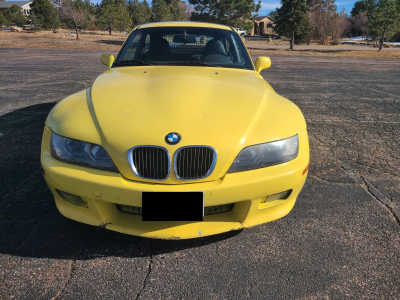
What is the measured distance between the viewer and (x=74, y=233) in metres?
2.25

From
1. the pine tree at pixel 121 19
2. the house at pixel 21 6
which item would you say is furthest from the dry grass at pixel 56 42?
the house at pixel 21 6

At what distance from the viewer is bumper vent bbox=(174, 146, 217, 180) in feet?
6.00

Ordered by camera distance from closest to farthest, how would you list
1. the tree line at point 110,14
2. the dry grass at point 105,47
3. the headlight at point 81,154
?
the headlight at point 81,154 < the dry grass at point 105,47 < the tree line at point 110,14

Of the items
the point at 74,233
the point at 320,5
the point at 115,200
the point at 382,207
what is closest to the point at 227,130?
the point at 115,200

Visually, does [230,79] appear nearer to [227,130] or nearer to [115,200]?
[227,130]

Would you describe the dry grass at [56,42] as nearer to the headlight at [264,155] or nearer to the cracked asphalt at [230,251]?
the cracked asphalt at [230,251]

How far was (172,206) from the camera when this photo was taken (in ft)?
5.93

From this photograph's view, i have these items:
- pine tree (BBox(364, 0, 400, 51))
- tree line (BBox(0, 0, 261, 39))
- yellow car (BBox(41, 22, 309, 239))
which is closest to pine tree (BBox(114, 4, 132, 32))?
tree line (BBox(0, 0, 261, 39))

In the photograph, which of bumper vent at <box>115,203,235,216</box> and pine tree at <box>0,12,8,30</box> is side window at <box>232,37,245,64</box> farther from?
pine tree at <box>0,12,8,30</box>

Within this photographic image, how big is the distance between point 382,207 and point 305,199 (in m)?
0.65

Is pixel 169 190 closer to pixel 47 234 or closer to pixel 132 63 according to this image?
pixel 47 234

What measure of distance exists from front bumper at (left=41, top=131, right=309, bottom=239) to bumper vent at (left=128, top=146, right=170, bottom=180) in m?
0.06

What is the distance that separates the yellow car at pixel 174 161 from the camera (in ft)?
5.98

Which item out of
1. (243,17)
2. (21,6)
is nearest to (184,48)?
(243,17)
